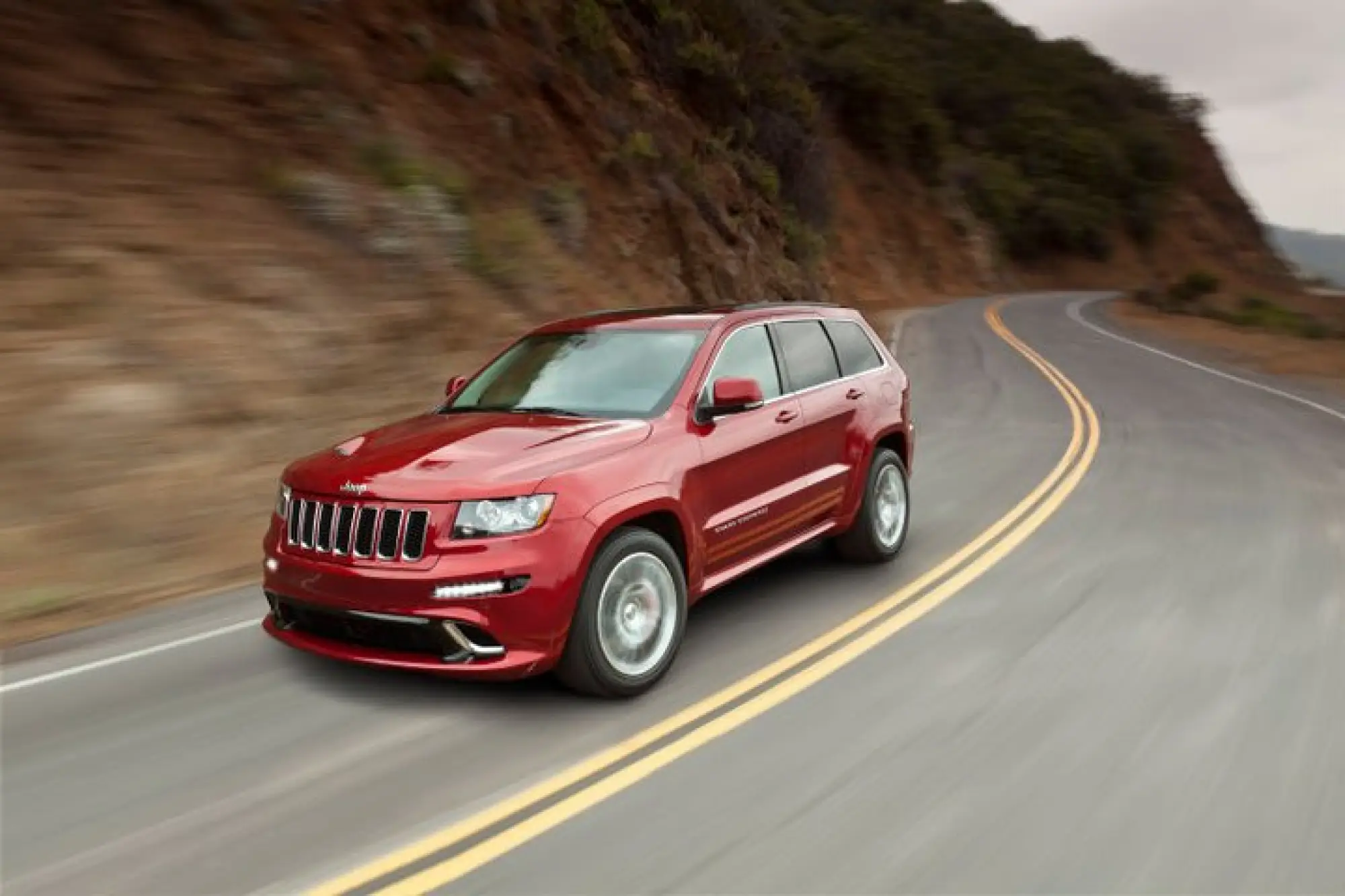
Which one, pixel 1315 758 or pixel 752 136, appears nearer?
pixel 1315 758

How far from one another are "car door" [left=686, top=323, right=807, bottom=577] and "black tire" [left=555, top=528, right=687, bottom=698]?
0.50 meters

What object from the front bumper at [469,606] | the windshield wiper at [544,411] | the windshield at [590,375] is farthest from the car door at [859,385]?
the front bumper at [469,606]

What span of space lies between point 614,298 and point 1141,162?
7535cm

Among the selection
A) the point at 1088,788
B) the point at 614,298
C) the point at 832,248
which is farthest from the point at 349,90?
the point at 832,248

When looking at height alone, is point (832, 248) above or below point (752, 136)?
below

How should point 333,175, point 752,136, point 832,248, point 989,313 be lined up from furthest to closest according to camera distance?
point 832,248 → point 989,313 → point 752,136 → point 333,175

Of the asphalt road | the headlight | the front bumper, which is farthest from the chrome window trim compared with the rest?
the front bumper

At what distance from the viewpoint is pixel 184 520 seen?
8492mm

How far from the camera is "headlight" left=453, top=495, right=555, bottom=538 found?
191 inches

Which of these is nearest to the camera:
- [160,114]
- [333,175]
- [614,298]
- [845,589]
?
[845,589]

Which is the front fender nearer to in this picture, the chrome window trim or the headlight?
the headlight

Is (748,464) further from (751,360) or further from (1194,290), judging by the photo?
(1194,290)

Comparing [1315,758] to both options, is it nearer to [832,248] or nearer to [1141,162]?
[832,248]

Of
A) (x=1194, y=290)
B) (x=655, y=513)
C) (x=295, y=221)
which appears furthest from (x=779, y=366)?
(x=1194, y=290)
